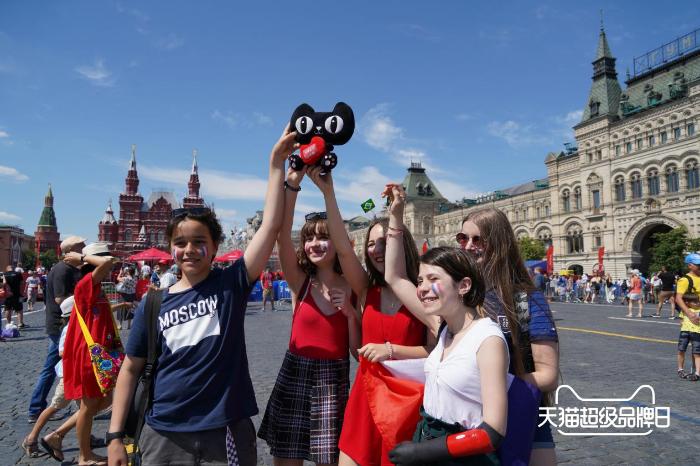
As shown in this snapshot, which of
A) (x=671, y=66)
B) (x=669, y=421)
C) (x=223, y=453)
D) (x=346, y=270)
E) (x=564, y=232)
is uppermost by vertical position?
(x=671, y=66)

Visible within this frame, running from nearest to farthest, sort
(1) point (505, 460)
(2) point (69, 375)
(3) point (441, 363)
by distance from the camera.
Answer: (1) point (505, 460)
(3) point (441, 363)
(2) point (69, 375)

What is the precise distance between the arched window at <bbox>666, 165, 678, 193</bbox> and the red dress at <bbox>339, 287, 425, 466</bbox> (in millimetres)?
39174

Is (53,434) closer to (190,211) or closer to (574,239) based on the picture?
(190,211)

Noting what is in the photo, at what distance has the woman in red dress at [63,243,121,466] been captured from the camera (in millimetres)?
3506

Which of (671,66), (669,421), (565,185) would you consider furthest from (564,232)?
(669,421)

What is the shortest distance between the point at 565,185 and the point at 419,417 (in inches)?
1825

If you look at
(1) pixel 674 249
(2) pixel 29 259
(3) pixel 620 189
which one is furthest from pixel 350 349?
(2) pixel 29 259

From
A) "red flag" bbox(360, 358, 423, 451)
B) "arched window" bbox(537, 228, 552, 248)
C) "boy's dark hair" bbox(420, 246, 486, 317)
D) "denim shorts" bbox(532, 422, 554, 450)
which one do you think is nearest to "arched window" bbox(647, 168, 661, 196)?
"arched window" bbox(537, 228, 552, 248)

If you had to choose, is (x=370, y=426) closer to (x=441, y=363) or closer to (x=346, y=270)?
(x=441, y=363)

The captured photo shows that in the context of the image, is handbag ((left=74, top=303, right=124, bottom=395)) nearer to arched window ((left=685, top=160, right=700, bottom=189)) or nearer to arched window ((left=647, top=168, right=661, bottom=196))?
arched window ((left=685, top=160, right=700, bottom=189))

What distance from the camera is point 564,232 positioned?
42656 millimetres

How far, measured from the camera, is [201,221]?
2.25m

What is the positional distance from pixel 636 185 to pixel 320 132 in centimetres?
4137

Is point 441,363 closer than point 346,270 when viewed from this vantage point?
Yes
